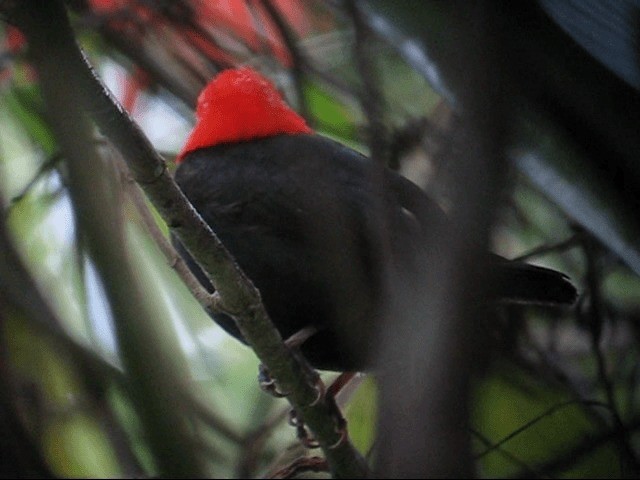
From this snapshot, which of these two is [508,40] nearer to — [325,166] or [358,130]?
[325,166]

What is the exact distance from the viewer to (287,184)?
7.48 feet

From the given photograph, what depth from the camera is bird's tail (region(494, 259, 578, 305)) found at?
213 centimetres

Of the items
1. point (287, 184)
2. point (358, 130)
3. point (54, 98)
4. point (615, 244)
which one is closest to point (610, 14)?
point (615, 244)

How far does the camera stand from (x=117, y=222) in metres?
1.40

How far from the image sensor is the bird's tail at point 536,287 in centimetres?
213

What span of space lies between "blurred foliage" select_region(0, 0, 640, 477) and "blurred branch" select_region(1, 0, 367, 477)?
25 centimetres

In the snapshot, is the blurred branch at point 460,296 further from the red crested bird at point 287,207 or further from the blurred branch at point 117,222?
the red crested bird at point 287,207

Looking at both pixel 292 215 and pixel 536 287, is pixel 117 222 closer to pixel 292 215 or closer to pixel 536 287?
pixel 292 215

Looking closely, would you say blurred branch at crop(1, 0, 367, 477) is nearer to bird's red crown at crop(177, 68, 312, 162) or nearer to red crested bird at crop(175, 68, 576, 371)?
red crested bird at crop(175, 68, 576, 371)

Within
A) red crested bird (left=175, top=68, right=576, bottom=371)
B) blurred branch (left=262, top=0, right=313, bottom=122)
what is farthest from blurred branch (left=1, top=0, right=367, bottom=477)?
blurred branch (left=262, top=0, right=313, bottom=122)

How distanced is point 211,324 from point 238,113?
3.22ft

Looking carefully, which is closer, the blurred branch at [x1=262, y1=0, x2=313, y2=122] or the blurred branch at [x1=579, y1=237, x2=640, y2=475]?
the blurred branch at [x1=579, y1=237, x2=640, y2=475]

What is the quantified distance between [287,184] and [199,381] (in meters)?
1.08

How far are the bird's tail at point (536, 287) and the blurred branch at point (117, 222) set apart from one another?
1.72ft
